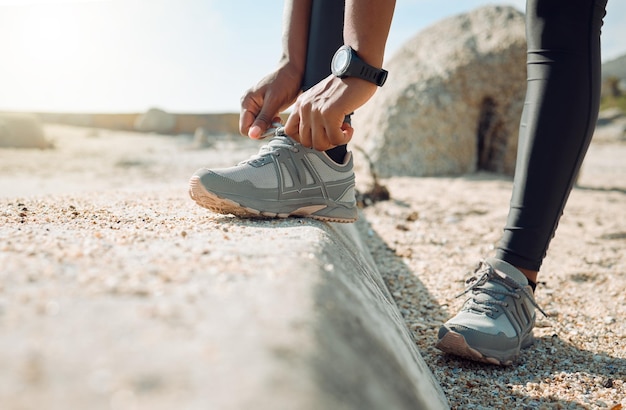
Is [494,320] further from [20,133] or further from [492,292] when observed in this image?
[20,133]

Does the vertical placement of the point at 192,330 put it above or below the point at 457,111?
below

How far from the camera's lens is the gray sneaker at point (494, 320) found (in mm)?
1546

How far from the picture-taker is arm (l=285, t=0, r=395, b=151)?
1.47 m

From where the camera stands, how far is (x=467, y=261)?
2650mm

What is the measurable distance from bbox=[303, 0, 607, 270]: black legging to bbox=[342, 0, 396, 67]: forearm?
0.44 m

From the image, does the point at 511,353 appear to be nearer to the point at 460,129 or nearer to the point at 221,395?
the point at 221,395

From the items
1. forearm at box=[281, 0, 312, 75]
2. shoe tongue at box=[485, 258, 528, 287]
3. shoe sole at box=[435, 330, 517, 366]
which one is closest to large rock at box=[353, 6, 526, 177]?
forearm at box=[281, 0, 312, 75]

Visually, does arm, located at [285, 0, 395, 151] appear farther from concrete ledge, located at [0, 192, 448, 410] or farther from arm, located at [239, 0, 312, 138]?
concrete ledge, located at [0, 192, 448, 410]

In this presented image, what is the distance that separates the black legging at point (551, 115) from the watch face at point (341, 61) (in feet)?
1.84

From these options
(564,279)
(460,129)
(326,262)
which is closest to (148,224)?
(326,262)

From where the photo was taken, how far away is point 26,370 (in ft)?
2.12

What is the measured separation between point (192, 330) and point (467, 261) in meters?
2.12

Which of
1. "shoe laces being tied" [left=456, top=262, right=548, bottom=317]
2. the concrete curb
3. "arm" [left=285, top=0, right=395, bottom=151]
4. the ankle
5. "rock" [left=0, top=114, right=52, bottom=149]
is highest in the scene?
"arm" [left=285, top=0, right=395, bottom=151]

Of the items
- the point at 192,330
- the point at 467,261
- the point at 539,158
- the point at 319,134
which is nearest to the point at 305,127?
the point at 319,134
